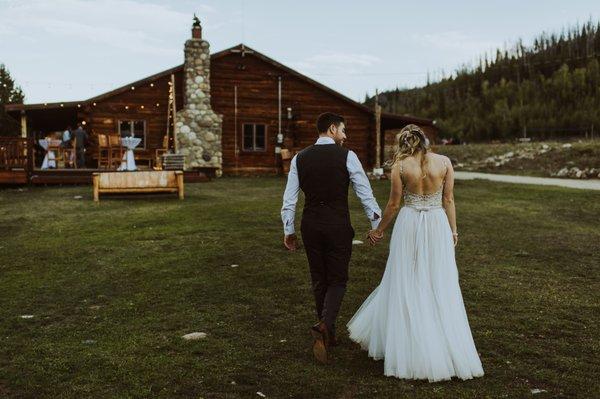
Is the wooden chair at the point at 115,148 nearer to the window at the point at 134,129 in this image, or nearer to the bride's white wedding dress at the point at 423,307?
the window at the point at 134,129

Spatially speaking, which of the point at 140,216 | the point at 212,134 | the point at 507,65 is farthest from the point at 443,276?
the point at 507,65

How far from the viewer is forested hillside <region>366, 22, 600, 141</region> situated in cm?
5662

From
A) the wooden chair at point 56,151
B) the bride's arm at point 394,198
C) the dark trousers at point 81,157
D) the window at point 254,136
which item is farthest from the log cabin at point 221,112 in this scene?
the bride's arm at point 394,198

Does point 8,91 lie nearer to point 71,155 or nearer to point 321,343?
point 71,155

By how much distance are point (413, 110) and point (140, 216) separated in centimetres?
8718

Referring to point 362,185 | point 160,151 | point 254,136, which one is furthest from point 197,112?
point 362,185

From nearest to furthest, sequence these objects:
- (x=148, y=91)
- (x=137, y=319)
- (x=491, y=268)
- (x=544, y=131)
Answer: (x=137, y=319) < (x=491, y=268) < (x=148, y=91) < (x=544, y=131)

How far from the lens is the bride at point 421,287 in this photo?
Answer: 4422mm

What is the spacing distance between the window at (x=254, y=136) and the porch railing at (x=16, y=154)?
10.9m

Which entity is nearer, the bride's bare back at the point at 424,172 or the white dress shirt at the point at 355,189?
the bride's bare back at the point at 424,172

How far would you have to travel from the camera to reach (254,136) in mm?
29812

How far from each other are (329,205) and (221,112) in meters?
24.9

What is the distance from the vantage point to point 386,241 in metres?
11.1

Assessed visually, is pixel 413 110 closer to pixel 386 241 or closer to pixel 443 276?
pixel 386 241
